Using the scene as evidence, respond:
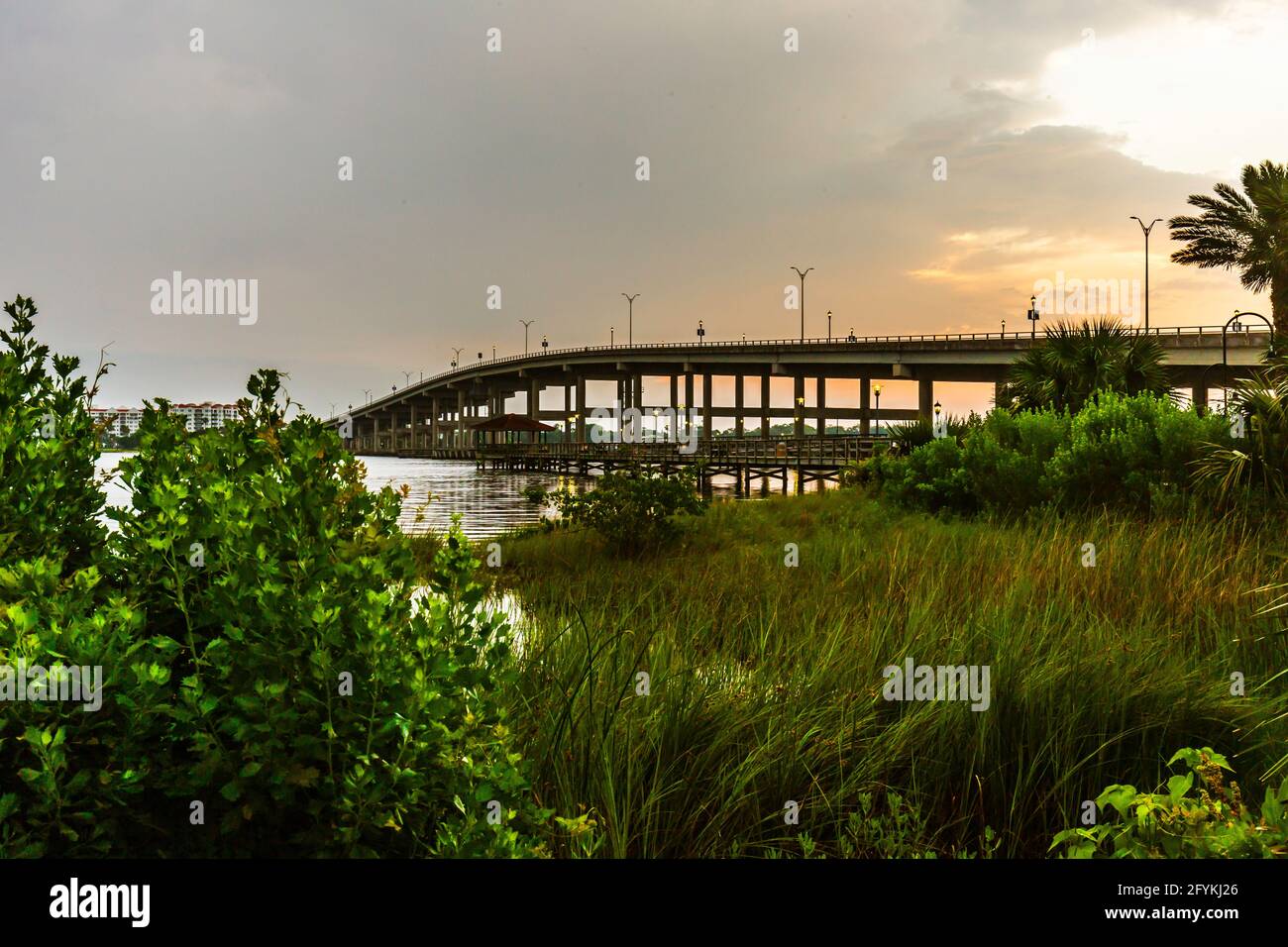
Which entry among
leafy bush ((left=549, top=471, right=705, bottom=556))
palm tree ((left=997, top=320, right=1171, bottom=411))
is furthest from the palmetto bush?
palm tree ((left=997, top=320, right=1171, bottom=411))

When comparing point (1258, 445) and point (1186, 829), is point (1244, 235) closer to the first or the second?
point (1258, 445)

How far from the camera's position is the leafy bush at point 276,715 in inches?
89.1

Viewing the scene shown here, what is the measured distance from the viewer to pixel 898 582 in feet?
29.0

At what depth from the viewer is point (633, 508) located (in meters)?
15.6

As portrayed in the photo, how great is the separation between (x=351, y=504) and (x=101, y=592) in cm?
123

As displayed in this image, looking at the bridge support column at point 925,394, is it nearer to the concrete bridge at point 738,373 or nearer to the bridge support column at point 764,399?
the concrete bridge at point 738,373

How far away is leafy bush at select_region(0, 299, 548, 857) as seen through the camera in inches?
89.1

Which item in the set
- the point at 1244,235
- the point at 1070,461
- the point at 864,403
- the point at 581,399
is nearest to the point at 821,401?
the point at 864,403

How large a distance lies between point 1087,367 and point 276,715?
25.9 metres

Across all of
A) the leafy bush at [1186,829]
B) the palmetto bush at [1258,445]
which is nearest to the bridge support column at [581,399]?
the palmetto bush at [1258,445]

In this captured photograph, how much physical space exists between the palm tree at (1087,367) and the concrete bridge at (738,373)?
Answer: 311 centimetres

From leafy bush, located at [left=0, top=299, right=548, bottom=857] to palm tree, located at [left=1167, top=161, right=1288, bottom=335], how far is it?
143 feet

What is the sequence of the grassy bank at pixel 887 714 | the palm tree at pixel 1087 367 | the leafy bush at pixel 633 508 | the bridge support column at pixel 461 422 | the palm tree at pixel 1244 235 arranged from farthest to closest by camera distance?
1. the bridge support column at pixel 461 422
2. the palm tree at pixel 1244 235
3. the palm tree at pixel 1087 367
4. the leafy bush at pixel 633 508
5. the grassy bank at pixel 887 714

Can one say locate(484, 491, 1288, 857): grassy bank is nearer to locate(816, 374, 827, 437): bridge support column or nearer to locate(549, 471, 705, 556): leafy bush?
locate(549, 471, 705, 556): leafy bush
